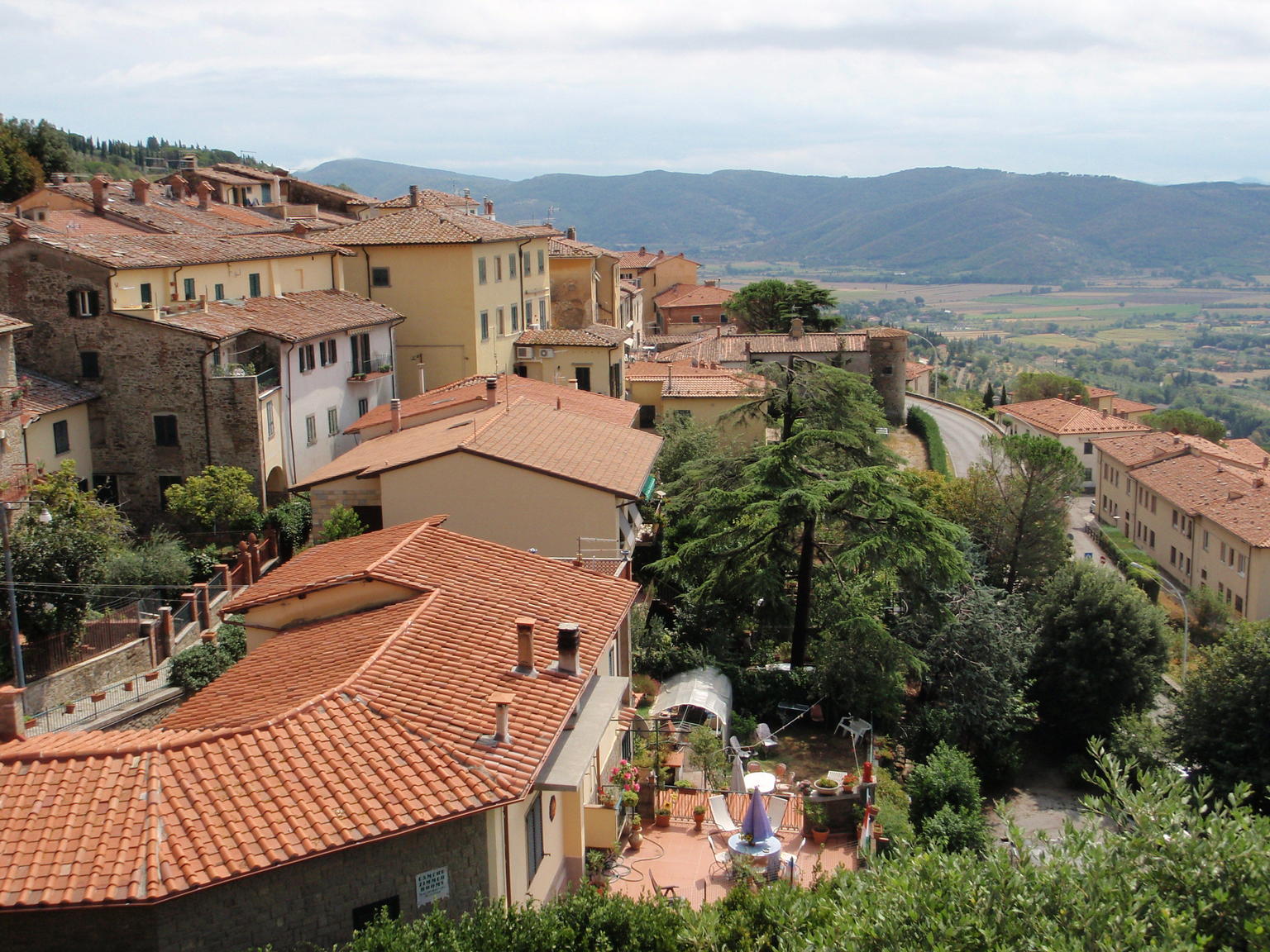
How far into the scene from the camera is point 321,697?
1312 cm

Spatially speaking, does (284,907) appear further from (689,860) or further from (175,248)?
(175,248)

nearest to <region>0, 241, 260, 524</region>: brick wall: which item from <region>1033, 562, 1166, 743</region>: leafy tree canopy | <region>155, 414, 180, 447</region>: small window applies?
<region>155, 414, 180, 447</region>: small window

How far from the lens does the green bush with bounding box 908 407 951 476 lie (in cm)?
5556

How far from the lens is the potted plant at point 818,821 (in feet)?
60.5

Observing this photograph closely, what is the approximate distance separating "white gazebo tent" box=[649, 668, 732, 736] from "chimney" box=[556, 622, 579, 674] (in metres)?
8.06

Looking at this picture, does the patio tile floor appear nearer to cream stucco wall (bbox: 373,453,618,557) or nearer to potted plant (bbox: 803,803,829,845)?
potted plant (bbox: 803,803,829,845)

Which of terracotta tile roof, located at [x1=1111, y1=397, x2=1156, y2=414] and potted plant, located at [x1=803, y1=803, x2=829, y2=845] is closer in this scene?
potted plant, located at [x1=803, y1=803, x2=829, y2=845]

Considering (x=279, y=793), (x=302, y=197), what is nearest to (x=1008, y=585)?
(x=279, y=793)

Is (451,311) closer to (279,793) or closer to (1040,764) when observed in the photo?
(1040,764)

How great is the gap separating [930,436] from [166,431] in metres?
40.2

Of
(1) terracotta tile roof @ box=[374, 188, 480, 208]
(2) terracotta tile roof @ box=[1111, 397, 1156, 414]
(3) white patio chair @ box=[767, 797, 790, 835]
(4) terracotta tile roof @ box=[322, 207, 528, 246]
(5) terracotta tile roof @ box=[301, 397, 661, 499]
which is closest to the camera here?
(3) white patio chair @ box=[767, 797, 790, 835]

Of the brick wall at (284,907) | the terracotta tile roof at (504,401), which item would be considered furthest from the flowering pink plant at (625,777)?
the terracotta tile roof at (504,401)

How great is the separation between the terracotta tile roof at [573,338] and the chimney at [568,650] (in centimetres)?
2848

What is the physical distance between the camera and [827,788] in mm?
19141
